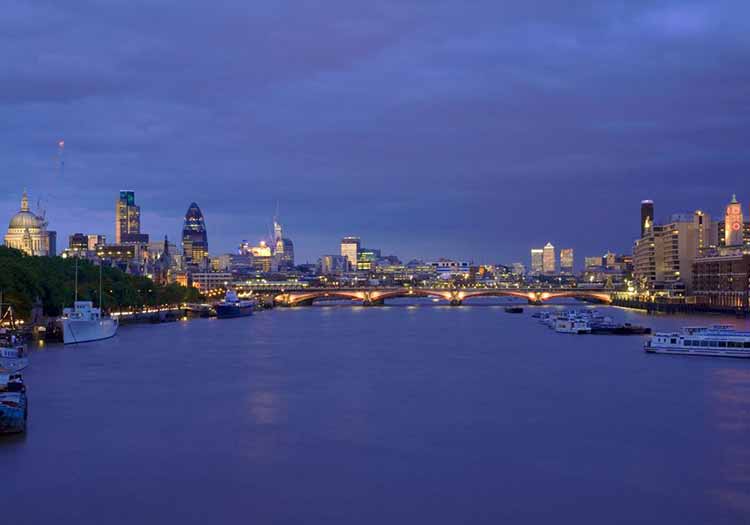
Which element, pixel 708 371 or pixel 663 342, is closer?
pixel 708 371

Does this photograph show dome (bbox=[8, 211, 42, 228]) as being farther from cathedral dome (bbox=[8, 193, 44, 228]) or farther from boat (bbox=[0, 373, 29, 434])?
boat (bbox=[0, 373, 29, 434])

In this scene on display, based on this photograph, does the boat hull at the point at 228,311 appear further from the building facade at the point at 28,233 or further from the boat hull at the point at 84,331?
the building facade at the point at 28,233

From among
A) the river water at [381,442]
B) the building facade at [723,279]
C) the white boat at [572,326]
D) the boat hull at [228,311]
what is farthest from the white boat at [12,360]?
the building facade at [723,279]

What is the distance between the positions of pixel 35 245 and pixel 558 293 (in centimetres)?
8008

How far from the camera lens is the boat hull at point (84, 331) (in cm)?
5597

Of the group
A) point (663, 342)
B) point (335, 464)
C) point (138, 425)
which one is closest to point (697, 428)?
point (335, 464)

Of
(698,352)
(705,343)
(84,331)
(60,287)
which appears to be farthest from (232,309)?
(705,343)

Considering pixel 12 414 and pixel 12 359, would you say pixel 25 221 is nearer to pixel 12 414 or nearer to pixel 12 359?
pixel 12 359

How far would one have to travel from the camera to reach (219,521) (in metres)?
18.5

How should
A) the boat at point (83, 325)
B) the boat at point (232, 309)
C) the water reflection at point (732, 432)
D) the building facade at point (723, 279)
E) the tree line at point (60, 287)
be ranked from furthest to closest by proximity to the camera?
the boat at point (232, 309) → the building facade at point (723, 279) → the tree line at point (60, 287) → the boat at point (83, 325) → the water reflection at point (732, 432)

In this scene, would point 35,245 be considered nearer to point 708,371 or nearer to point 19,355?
point 19,355

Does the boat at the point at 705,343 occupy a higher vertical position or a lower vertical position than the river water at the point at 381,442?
higher

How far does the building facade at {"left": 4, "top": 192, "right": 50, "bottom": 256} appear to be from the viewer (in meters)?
144

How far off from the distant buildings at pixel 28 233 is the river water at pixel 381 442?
10357 cm
